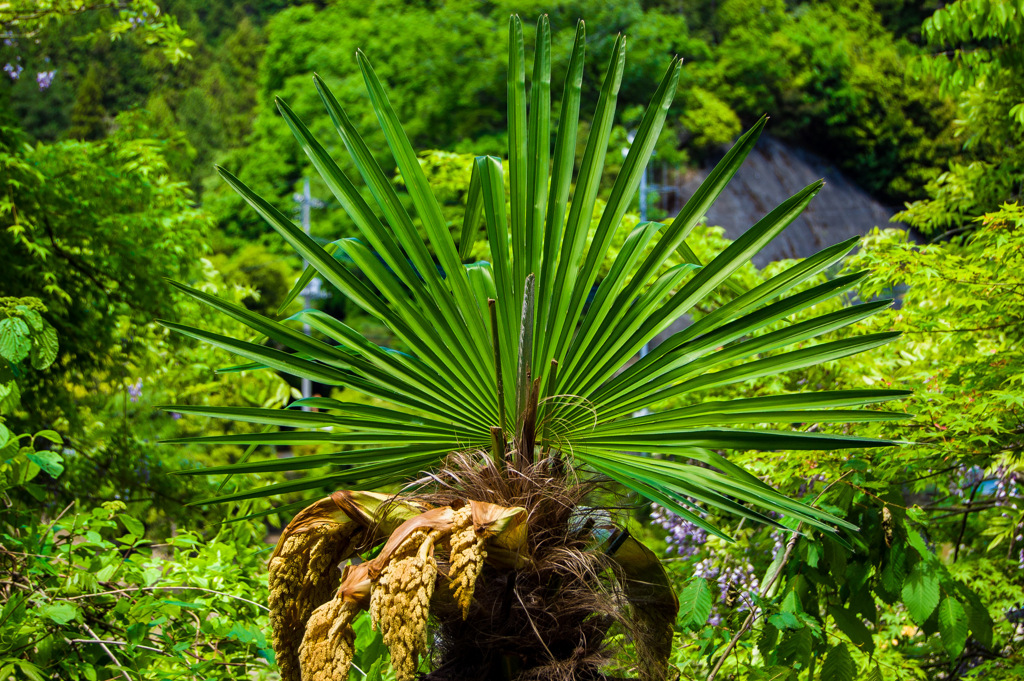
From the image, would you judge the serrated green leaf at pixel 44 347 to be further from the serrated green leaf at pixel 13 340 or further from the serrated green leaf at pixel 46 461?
the serrated green leaf at pixel 46 461

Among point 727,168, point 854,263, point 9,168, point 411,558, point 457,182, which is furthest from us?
point 457,182

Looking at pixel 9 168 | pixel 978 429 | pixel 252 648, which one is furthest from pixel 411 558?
pixel 9 168

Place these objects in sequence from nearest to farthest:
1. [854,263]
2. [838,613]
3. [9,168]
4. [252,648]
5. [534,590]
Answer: [534,590]
[838,613]
[252,648]
[854,263]
[9,168]

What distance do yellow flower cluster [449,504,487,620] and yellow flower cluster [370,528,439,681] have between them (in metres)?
0.03

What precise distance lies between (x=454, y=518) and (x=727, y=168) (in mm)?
778

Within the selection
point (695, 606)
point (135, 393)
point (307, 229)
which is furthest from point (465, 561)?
point (307, 229)

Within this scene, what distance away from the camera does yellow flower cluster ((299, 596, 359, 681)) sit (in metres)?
1.19

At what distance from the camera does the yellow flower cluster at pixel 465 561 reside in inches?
45.0

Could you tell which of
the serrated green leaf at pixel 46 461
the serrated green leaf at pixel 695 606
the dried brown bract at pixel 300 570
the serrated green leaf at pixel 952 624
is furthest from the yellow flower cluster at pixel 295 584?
the serrated green leaf at pixel 952 624

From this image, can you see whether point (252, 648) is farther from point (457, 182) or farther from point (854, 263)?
point (457, 182)

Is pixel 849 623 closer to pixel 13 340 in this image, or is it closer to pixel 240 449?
pixel 13 340

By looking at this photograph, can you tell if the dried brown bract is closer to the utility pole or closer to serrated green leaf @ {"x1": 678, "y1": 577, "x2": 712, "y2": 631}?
serrated green leaf @ {"x1": 678, "y1": 577, "x2": 712, "y2": 631}

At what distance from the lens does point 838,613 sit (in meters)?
2.05

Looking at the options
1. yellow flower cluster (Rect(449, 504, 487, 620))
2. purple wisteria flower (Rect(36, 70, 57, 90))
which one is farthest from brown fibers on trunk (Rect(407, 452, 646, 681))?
purple wisteria flower (Rect(36, 70, 57, 90))
